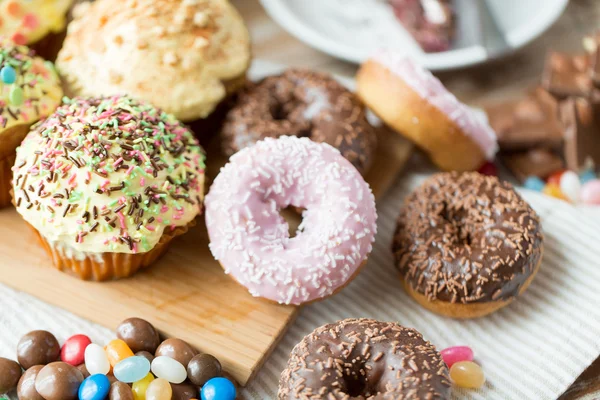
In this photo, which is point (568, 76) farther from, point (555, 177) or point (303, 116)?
point (303, 116)

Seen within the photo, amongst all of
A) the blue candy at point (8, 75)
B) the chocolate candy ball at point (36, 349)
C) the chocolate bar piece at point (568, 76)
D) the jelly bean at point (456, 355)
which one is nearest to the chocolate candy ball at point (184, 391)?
the chocolate candy ball at point (36, 349)

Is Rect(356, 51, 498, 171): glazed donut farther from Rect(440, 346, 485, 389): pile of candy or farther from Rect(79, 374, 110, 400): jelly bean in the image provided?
Rect(79, 374, 110, 400): jelly bean

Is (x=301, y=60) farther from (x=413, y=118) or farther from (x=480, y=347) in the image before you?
(x=480, y=347)

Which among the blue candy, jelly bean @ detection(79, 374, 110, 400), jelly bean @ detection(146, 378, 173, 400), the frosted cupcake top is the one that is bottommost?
jelly bean @ detection(146, 378, 173, 400)

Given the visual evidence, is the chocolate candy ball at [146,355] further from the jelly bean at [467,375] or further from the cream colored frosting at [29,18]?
the cream colored frosting at [29,18]

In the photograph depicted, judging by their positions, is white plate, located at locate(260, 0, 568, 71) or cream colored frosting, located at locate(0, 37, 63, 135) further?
white plate, located at locate(260, 0, 568, 71)

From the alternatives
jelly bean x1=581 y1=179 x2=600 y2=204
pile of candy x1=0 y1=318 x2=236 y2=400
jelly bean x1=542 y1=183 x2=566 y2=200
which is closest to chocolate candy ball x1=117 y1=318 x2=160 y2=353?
pile of candy x1=0 y1=318 x2=236 y2=400
